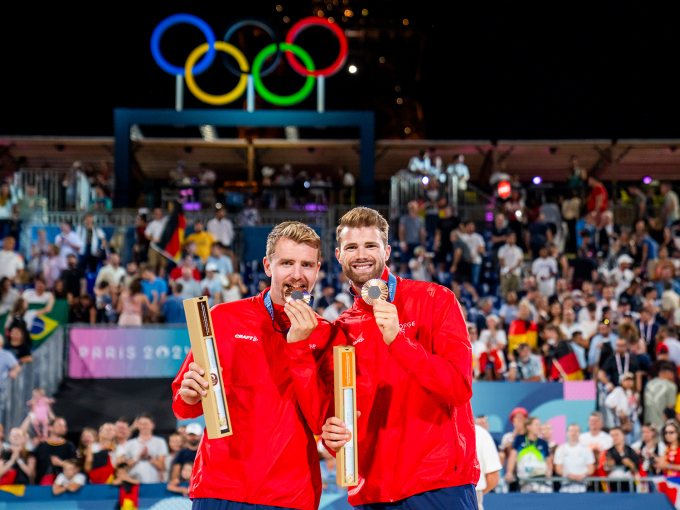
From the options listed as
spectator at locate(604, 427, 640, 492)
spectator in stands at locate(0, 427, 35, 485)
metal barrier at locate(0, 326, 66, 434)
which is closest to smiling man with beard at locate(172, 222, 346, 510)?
spectator in stands at locate(0, 427, 35, 485)

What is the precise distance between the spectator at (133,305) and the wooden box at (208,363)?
8435 millimetres

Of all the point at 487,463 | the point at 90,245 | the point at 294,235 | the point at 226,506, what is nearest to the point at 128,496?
the point at 487,463

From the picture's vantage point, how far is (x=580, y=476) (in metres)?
8.56

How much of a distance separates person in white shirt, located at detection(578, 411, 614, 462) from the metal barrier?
7.14 metres

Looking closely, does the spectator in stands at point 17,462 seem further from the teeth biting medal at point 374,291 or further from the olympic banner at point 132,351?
the teeth biting medal at point 374,291

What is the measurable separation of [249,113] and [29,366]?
1025 centimetres

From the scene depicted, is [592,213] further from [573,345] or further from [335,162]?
[335,162]

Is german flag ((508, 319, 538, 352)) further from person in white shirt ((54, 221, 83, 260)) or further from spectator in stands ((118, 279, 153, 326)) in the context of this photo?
person in white shirt ((54, 221, 83, 260))

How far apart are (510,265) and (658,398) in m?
4.71

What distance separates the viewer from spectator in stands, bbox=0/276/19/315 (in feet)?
38.8

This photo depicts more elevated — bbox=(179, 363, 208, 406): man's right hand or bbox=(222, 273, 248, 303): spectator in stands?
bbox=(222, 273, 248, 303): spectator in stands

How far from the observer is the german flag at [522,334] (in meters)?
11.5

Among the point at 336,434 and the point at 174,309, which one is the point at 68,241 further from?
the point at 336,434

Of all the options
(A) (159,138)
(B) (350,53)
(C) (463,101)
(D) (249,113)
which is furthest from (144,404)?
(C) (463,101)
